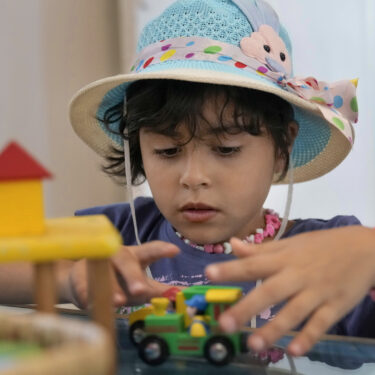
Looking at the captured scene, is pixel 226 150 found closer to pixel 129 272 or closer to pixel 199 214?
pixel 199 214

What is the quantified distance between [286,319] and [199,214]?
432 millimetres

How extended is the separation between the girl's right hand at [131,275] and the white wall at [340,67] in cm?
109

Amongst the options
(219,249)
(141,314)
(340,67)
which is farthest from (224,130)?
(340,67)

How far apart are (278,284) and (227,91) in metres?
0.46

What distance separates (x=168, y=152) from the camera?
894 millimetres

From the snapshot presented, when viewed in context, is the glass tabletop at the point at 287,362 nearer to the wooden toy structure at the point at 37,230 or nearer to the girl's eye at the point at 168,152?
the wooden toy structure at the point at 37,230

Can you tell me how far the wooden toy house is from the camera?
1.22 feet

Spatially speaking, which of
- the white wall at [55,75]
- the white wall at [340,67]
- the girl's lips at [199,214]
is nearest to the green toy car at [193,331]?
the girl's lips at [199,214]

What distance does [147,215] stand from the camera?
1.15 meters

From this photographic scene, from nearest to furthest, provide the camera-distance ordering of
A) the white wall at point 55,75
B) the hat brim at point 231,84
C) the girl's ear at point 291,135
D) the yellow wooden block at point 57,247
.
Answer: the yellow wooden block at point 57,247
the hat brim at point 231,84
the girl's ear at point 291,135
the white wall at point 55,75

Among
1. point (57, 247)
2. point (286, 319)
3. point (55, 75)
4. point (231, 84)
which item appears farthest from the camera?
point (55, 75)

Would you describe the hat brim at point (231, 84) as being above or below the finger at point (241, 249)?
above

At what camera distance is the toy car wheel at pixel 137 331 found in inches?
20.7

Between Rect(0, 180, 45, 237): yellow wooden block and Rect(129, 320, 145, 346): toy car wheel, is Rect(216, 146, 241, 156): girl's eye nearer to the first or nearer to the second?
Rect(129, 320, 145, 346): toy car wheel
